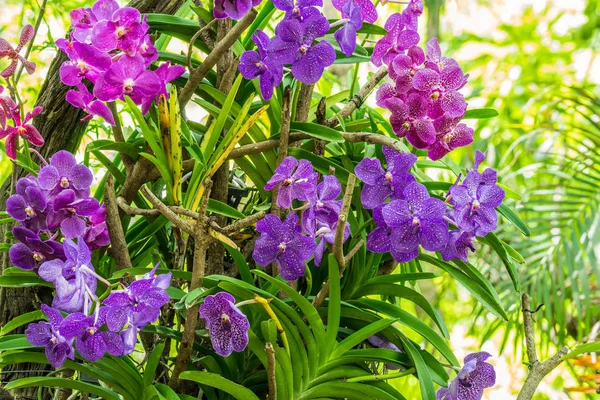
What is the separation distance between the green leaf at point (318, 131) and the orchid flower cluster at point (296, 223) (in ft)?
0.15

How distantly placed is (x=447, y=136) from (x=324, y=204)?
0.15 meters

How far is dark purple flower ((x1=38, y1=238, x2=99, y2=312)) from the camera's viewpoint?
21.4 inches

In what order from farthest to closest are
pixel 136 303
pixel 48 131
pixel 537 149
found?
pixel 537 149
pixel 48 131
pixel 136 303

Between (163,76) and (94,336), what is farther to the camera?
(163,76)

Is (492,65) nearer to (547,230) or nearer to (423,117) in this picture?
(547,230)

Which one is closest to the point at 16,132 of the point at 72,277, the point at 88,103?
the point at 88,103

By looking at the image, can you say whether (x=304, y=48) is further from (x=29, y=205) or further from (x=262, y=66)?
(x=29, y=205)

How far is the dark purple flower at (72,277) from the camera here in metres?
0.54

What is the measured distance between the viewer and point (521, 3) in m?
3.72

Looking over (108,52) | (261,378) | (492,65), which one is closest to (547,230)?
(261,378)

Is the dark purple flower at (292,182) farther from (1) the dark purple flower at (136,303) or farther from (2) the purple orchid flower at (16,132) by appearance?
(2) the purple orchid flower at (16,132)

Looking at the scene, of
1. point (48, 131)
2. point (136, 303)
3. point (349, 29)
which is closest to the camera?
point (136, 303)

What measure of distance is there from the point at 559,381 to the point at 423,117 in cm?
264

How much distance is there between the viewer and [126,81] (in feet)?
2.04
